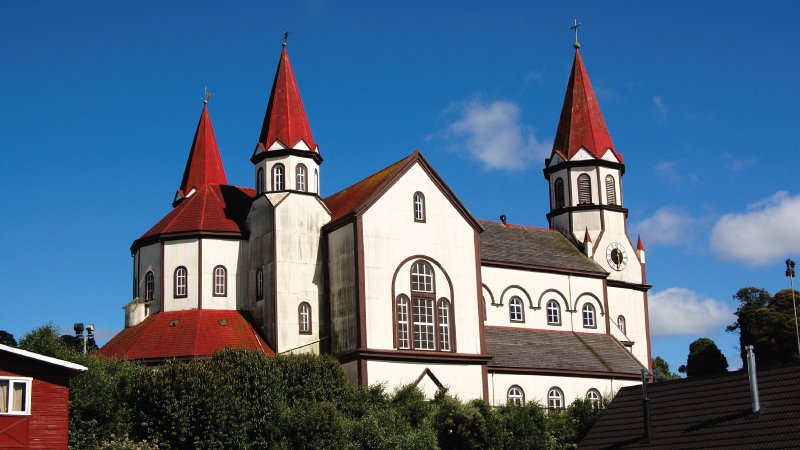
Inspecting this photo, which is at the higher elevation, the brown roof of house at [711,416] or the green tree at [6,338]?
the green tree at [6,338]

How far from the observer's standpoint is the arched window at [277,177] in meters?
53.3

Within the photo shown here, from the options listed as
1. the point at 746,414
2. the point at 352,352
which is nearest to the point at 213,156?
the point at 352,352

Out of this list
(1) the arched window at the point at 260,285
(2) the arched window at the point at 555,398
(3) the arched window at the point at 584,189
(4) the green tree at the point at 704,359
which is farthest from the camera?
(4) the green tree at the point at 704,359

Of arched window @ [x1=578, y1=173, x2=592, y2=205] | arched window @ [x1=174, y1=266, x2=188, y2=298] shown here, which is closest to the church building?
arched window @ [x1=174, y1=266, x2=188, y2=298]

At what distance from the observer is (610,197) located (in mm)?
65250

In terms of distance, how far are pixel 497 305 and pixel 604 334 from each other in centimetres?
727

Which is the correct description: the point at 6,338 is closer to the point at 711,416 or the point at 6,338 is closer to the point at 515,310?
the point at 515,310

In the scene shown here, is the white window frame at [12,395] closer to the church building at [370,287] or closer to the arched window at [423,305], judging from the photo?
the church building at [370,287]

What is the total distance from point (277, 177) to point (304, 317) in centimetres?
762

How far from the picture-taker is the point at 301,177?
53.6m

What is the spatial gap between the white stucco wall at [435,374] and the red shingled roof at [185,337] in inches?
218

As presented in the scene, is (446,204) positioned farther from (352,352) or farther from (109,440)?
(109,440)

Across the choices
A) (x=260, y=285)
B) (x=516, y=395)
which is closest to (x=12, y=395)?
(x=260, y=285)

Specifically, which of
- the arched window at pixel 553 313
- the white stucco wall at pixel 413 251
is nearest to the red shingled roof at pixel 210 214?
the white stucco wall at pixel 413 251
